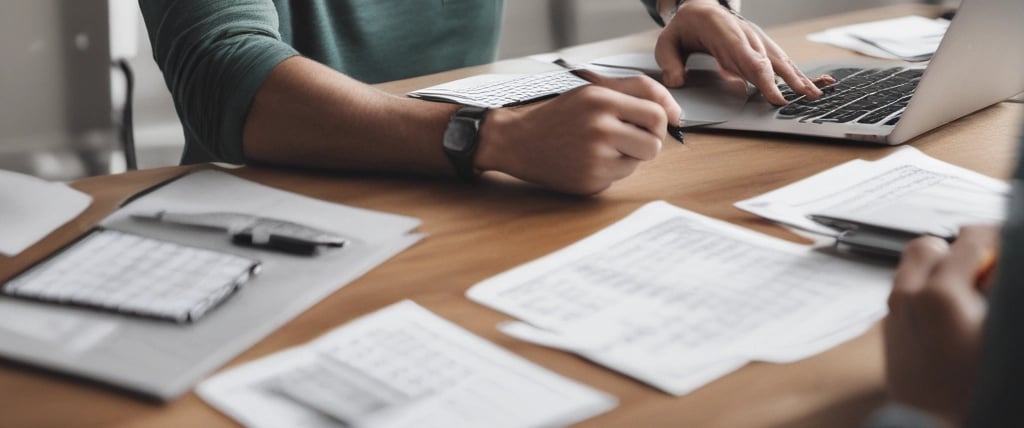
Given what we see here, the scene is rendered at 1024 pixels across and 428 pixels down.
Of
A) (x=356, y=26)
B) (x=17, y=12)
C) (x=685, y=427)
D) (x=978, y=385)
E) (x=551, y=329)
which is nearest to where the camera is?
(x=978, y=385)

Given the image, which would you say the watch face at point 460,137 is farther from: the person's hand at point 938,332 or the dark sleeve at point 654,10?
the dark sleeve at point 654,10

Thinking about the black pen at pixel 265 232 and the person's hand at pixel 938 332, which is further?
the black pen at pixel 265 232

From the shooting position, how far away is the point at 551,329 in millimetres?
657

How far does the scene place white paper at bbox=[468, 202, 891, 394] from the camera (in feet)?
2.04

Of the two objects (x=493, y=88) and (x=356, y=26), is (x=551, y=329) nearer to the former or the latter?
(x=493, y=88)

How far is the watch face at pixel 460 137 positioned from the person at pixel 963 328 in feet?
1.47

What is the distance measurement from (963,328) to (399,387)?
1.03 ft

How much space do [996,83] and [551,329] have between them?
0.79 meters

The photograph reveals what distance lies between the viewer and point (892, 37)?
1597mm

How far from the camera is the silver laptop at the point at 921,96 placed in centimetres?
101

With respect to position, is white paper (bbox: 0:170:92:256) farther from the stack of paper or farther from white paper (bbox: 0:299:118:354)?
the stack of paper

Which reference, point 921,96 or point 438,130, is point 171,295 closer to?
point 438,130

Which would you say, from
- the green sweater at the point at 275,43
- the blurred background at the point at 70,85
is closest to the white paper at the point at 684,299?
the green sweater at the point at 275,43

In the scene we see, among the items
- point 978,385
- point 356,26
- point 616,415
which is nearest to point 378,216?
point 616,415
